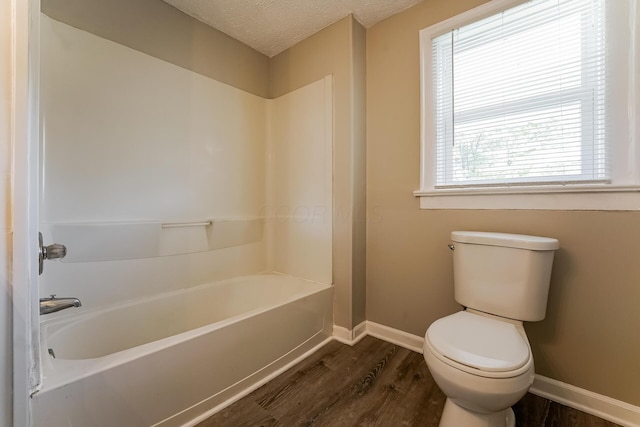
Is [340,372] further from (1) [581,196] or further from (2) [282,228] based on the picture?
(1) [581,196]

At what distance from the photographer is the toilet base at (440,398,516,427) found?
990mm

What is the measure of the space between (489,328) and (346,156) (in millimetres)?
1259

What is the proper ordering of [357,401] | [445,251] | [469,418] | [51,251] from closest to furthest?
[51,251] < [469,418] < [357,401] < [445,251]

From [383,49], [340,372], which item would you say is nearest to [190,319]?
[340,372]

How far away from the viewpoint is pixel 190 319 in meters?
1.75

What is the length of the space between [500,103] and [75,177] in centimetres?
231

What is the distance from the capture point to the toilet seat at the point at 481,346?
89cm

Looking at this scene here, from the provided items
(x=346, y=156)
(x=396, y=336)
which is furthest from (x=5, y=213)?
(x=396, y=336)

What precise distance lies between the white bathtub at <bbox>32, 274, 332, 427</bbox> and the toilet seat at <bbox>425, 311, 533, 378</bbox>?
2.80ft

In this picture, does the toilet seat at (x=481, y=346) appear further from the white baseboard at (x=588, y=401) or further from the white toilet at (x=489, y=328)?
the white baseboard at (x=588, y=401)

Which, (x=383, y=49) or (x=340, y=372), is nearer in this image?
(x=340, y=372)

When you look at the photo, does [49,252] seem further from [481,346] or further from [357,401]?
[481,346]

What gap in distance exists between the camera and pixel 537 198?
132 cm

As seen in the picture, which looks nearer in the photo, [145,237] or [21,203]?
[21,203]
